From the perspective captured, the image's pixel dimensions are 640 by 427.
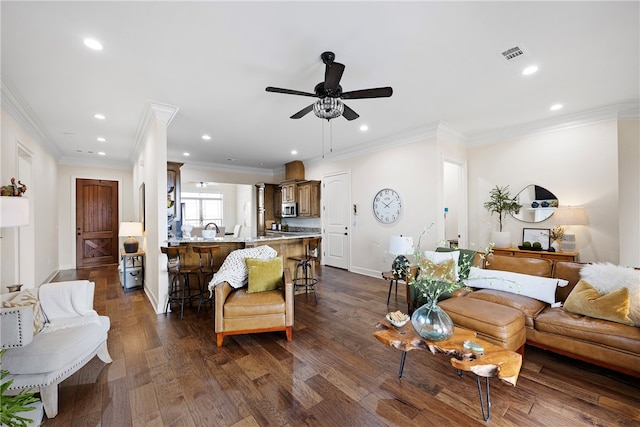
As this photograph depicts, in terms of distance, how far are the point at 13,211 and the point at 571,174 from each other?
21.7ft

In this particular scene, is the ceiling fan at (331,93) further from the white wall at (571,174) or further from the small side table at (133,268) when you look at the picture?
the small side table at (133,268)

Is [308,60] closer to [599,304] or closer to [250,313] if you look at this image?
[250,313]

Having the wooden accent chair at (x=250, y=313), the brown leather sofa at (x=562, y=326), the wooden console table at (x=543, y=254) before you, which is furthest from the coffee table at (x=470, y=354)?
the wooden console table at (x=543, y=254)

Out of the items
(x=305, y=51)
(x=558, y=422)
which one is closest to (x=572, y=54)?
(x=305, y=51)

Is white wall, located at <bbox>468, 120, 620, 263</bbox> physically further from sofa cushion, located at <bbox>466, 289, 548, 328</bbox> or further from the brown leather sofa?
sofa cushion, located at <bbox>466, 289, 548, 328</bbox>

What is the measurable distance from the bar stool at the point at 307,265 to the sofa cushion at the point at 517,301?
88.4 inches

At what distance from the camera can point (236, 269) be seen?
3.19 metres

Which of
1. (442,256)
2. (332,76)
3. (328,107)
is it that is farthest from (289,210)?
(332,76)

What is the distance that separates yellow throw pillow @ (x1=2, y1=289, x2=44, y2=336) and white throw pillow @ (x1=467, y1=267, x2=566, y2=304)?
364 cm

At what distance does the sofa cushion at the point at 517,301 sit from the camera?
2.55 meters

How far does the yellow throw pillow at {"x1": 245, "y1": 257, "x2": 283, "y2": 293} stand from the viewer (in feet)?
10.1

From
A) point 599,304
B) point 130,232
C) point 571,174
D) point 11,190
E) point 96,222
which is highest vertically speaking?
point 571,174

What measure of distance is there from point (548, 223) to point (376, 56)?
12.9 feet

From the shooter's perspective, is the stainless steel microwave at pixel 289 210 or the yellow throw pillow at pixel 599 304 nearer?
the yellow throw pillow at pixel 599 304
